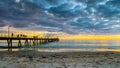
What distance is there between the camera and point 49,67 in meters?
13.0

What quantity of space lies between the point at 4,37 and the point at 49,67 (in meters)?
41.3

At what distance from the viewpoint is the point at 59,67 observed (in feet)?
42.4

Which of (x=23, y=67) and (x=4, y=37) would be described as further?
(x=4, y=37)

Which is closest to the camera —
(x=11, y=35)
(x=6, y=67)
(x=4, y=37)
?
(x=6, y=67)

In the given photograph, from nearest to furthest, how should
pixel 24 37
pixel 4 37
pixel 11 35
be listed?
pixel 4 37 < pixel 11 35 < pixel 24 37

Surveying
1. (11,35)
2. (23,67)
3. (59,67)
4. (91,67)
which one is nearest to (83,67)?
(91,67)

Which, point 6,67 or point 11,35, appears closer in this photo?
point 6,67

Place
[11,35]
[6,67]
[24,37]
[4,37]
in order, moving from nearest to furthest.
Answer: [6,67] < [4,37] < [11,35] < [24,37]

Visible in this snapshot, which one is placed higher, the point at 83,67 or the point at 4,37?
the point at 4,37

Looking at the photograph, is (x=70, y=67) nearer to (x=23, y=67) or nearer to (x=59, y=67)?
(x=59, y=67)

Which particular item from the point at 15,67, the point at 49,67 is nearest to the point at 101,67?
the point at 49,67

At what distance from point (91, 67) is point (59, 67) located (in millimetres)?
2236

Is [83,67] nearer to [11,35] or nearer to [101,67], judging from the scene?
[101,67]

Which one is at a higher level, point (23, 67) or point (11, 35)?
point (11, 35)
